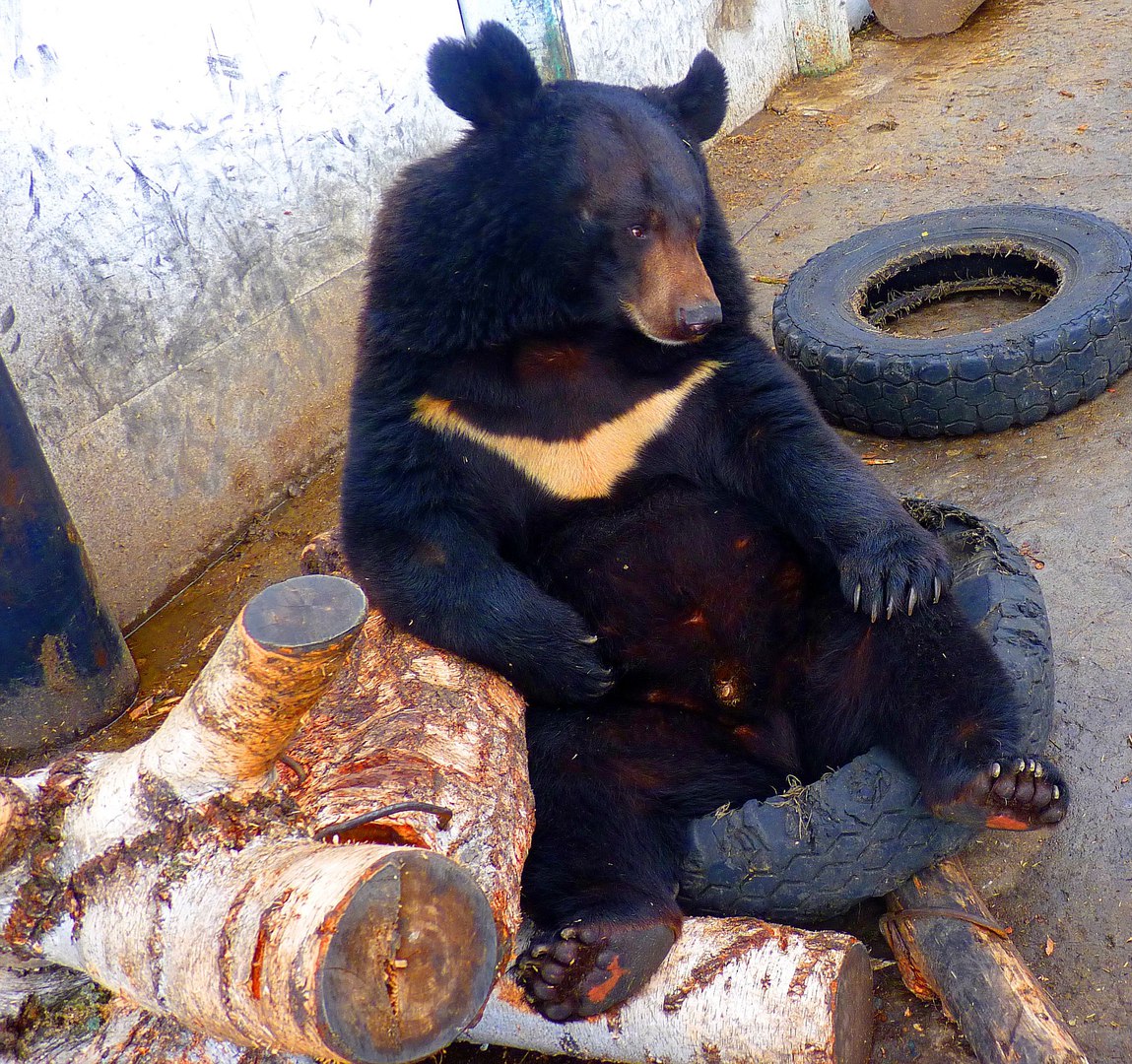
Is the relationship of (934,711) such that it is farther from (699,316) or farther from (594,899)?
(699,316)

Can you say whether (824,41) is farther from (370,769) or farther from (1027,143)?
(370,769)

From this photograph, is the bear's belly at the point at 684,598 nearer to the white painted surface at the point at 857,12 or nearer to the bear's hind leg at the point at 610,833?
the bear's hind leg at the point at 610,833

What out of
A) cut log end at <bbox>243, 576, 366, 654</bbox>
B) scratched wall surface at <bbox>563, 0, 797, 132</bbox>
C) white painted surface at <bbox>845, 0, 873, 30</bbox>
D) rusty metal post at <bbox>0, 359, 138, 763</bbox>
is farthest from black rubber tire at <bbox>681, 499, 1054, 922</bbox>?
white painted surface at <bbox>845, 0, 873, 30</bbox>

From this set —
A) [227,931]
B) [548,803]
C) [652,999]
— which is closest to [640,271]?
[548,803]

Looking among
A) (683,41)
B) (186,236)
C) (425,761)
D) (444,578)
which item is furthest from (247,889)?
(683,41)

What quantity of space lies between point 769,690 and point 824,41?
6316mm

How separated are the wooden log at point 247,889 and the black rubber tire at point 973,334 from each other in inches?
105

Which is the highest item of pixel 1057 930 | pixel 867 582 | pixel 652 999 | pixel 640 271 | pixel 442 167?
pixel 442 167

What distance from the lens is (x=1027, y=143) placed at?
6152 mm

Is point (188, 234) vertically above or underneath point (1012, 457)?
above

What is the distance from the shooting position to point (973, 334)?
12.6 ft

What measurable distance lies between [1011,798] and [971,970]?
33cm

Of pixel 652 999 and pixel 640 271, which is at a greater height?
pixel 640 271

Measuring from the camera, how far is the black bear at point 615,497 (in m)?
2.51
